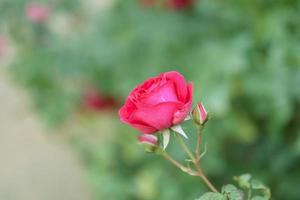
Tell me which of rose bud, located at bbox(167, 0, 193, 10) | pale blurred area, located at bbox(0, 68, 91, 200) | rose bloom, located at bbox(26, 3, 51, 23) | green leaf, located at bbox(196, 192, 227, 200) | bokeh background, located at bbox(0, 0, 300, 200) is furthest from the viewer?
pale blurred area, located at bbox(0, 68, 91, 200)

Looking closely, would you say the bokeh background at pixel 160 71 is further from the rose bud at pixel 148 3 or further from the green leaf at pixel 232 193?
the green leaf at pixel 232 193

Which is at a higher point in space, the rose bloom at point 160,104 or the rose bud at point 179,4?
the rose bud at point 179,4

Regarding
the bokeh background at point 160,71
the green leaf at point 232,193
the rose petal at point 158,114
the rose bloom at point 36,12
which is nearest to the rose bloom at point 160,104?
the rose petal at point 158,114

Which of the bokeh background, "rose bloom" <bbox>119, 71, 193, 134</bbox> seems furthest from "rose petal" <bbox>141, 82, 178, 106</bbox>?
the bokeh background

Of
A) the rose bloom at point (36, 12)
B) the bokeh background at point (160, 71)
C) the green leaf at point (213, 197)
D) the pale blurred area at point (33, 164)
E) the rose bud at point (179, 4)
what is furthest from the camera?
the pale blurred area at point (33, 164)

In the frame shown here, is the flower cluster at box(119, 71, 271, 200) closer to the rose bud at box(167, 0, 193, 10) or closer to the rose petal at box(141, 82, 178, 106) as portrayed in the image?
the rose petal at box(141, 82, 178, 106)

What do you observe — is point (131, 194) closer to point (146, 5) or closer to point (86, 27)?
point (146, 5)
